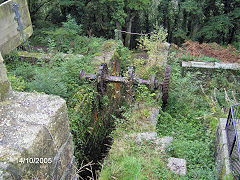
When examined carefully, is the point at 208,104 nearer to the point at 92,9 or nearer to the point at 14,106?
the point at 14,106

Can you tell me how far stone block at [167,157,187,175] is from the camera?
3977 mm

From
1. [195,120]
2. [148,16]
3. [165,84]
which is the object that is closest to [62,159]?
[165,84]

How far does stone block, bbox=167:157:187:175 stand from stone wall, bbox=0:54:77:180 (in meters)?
2.04

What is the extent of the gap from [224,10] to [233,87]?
772cm

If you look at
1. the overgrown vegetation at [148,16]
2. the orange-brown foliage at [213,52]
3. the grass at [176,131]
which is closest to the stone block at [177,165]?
the grass at [176,131]

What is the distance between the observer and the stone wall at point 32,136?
204 centimetres

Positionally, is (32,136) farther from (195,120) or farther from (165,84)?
(195,120)

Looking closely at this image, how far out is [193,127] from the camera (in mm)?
6031

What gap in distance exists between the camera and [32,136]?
7.27 feet

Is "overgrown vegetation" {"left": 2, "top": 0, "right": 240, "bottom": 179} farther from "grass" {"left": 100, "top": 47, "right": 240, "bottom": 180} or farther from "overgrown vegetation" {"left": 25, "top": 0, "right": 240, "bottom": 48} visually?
"overgrown vegetation" {"left": 25, "top": 0, "right": 240, "bottom": 48}

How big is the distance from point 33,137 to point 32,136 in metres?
0.01

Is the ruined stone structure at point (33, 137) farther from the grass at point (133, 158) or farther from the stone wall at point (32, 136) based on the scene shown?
the grass at point (133, 158)

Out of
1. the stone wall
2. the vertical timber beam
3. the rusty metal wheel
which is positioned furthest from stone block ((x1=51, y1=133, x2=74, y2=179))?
the rusty metal wheel

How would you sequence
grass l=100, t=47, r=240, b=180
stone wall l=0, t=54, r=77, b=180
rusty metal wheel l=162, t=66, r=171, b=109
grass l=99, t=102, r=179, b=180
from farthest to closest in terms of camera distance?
rusty metal wheel l=162, t=66, r=171, b=109, grass l=100, t=47, r=240, b=180, grass l=99, t=102, r=179, b=180, stone wall l=0, t=54, r=77, b=180
